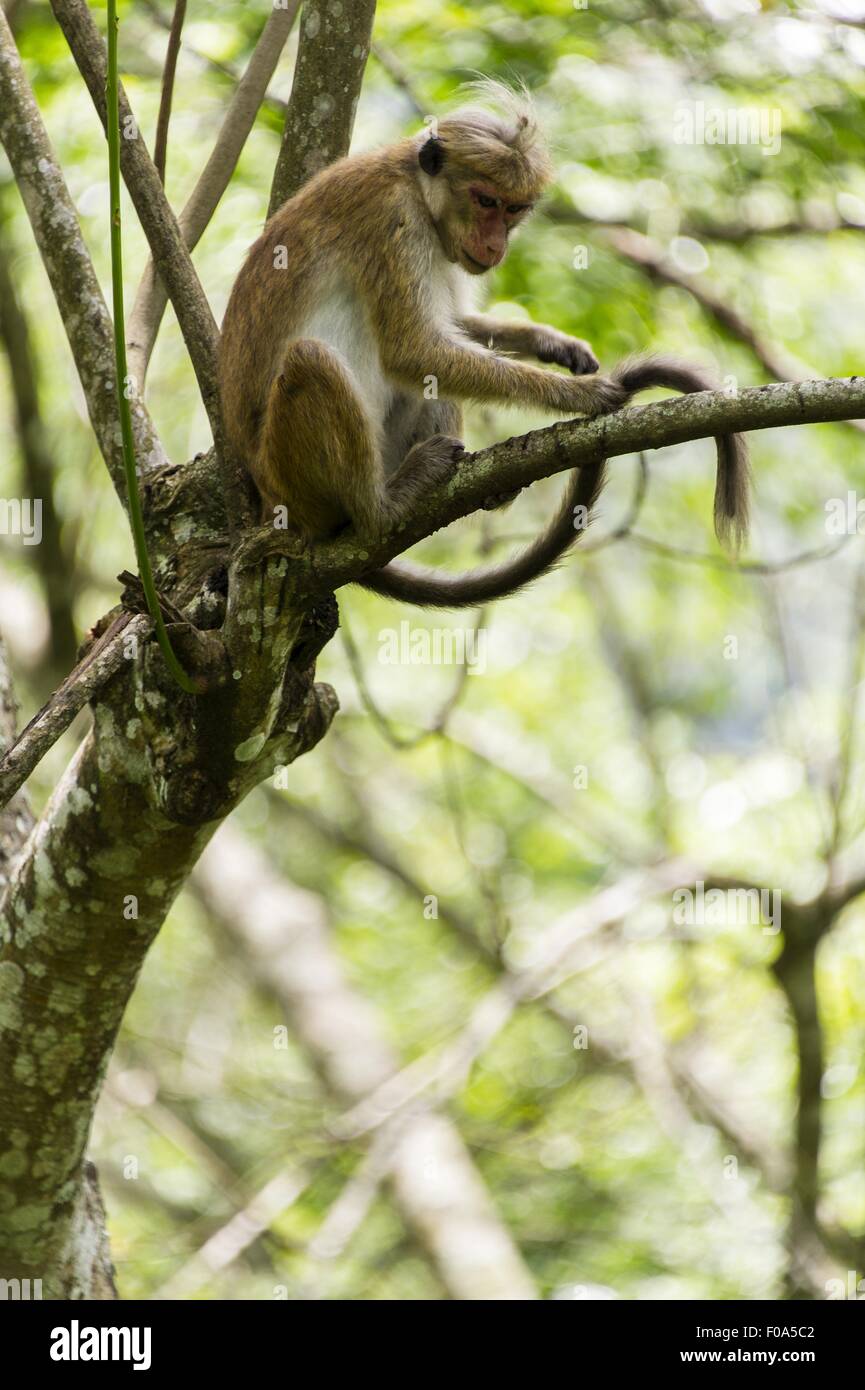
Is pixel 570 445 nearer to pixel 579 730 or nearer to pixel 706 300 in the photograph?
pixel 706 300

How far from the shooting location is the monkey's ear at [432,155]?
5.16 m

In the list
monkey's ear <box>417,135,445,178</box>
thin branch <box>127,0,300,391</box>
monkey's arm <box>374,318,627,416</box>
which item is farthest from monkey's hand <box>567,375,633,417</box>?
thin branch <box>127,0,300,391</box>

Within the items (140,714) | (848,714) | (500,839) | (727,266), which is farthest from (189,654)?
(500,839)

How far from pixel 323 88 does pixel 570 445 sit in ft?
6.93

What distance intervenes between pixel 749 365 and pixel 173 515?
16.7 ft

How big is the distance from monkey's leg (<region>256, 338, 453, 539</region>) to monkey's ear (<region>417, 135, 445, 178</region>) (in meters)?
1.11

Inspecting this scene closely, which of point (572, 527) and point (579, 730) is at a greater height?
point (579, 730)

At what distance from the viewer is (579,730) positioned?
44.5 feet

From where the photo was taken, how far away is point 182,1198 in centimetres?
1295

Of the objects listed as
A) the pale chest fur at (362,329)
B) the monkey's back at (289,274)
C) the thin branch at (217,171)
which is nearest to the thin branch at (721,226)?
the thin branch at (217,171)

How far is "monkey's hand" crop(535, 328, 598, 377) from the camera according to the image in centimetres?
512

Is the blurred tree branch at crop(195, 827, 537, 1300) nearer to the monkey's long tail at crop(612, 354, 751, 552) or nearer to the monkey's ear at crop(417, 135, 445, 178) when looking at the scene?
the monkey's long tail at crop(612, 354, 751, 552)

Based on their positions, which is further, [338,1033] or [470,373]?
[338,1033]

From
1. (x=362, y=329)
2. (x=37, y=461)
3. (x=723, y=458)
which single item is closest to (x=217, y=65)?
(x=37, y=461)
